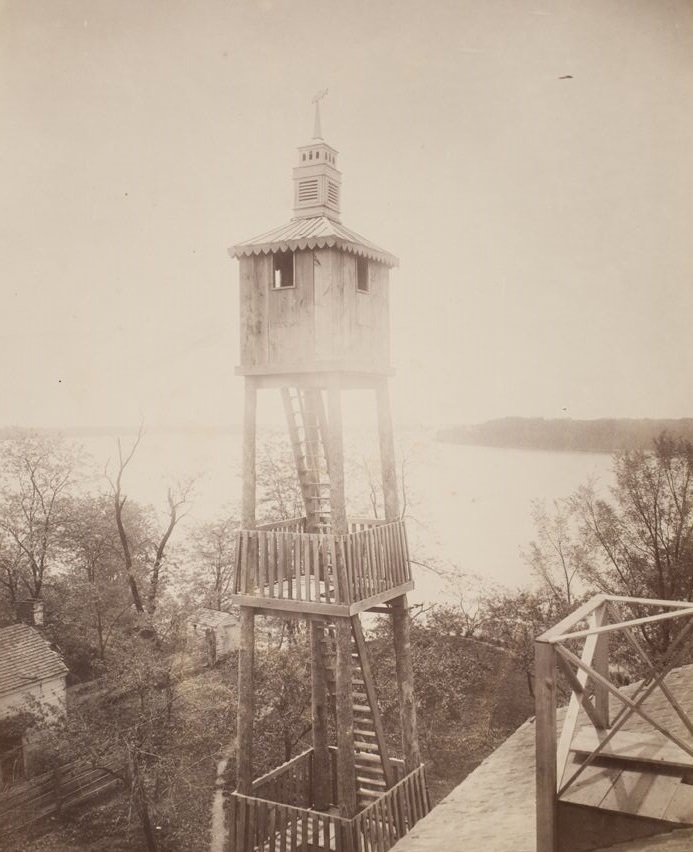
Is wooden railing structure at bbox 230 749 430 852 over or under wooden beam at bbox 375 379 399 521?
under

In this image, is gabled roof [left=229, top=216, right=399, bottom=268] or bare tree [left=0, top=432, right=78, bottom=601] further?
bare tree [left=0, top=432, right=78, bottom=601]

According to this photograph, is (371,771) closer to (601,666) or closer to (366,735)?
(366,735)

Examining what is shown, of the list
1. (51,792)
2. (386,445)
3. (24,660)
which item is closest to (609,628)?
(386,445)

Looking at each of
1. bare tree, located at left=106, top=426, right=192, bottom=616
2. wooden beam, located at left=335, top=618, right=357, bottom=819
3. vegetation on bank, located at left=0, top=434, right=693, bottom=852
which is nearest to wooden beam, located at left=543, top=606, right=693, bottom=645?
wooden beam, located at left=335, top=618, right=357, bottom=819

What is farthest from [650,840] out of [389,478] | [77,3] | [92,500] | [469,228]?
[92,500]

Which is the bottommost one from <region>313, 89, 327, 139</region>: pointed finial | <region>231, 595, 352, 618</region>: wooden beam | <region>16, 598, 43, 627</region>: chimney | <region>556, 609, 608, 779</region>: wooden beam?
<region>16, 598, 43, 627</region>: chimney

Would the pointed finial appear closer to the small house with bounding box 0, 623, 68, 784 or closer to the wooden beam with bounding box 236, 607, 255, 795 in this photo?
the wooden beam with bounding box 236, 607, 255, 795

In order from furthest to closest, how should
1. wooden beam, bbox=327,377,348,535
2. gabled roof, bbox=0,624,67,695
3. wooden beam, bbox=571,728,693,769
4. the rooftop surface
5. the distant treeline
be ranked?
gabled roof, bbox=0,624,67,695
the distant treeline
wooden beam, bbox=327,377,348,535
the rooftop surface
wooden beam, bbox=571,728,693,769

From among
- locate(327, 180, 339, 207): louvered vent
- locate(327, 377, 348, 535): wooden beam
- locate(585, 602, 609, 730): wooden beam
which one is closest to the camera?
locate(585, 602, 609, 730): wooden beam
